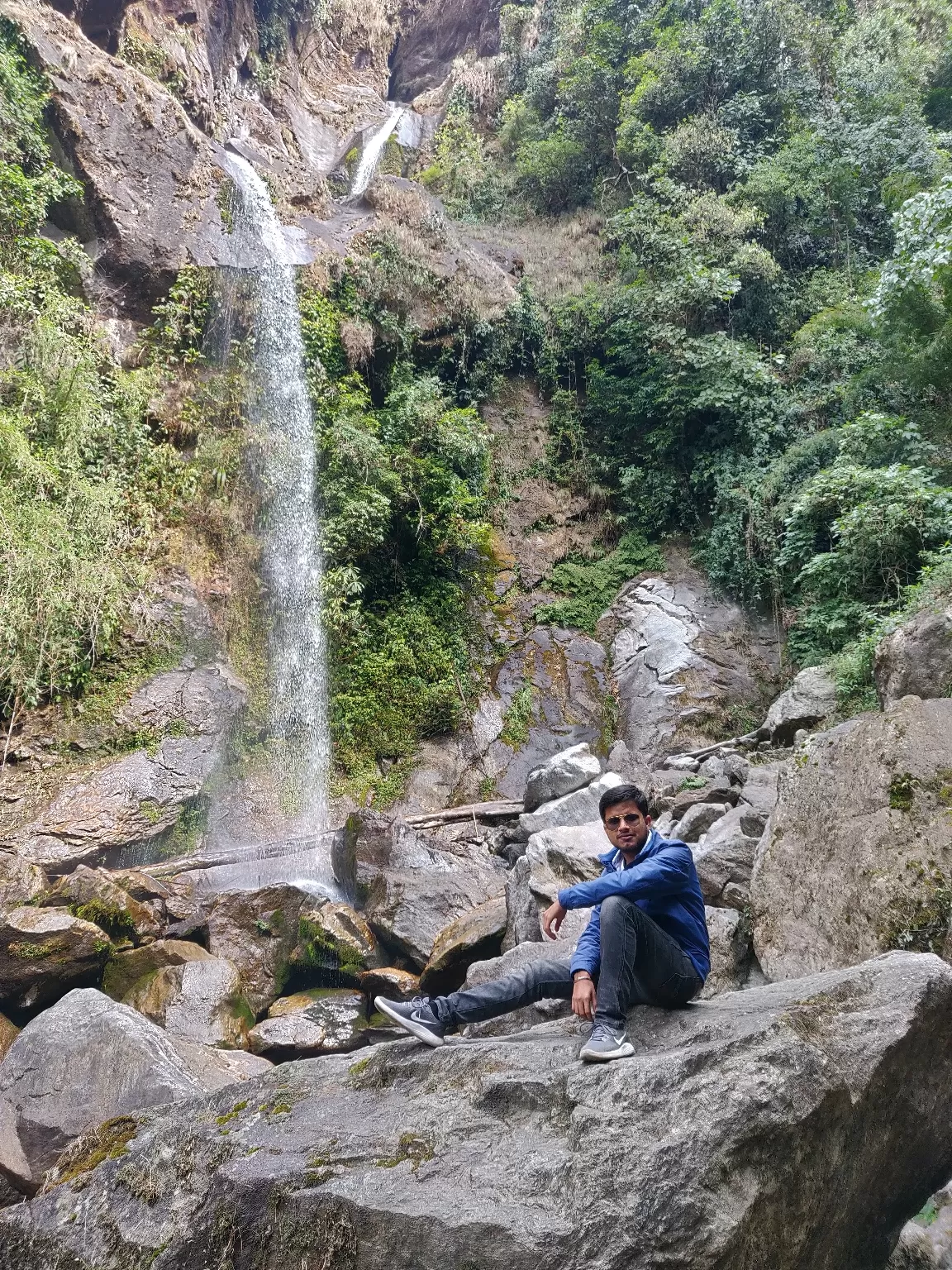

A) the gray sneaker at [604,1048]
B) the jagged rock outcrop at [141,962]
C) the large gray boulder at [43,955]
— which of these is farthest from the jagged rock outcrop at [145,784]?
the gray sneaker at [604,1048]

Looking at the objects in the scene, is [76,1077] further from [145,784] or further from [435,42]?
[435,42]

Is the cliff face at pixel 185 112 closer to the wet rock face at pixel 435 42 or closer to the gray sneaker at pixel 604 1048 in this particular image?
the wet rock face at pixel 435 42

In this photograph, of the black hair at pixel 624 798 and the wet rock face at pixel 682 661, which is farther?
the wet rock face at pixel 682 661

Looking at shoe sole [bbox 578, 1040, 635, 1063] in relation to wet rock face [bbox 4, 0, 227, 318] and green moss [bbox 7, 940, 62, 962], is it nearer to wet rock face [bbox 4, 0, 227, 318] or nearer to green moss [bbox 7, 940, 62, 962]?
green moss [bbox 7, 940, 62, 962]

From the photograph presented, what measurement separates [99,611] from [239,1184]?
929 centimetres

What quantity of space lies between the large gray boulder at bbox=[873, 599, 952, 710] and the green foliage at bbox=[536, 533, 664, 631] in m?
7.77

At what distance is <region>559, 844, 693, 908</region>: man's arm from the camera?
2.83m

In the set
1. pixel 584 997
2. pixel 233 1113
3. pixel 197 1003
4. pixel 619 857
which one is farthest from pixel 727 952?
pixel 197 1003

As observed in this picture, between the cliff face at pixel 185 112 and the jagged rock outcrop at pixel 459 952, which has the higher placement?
the cliff face at pixel 185 112

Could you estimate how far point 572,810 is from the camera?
8.84m

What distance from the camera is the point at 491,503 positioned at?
51.2 ft

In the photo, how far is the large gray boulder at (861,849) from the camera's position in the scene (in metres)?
3.53

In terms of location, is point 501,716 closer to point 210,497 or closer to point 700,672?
point 700,672

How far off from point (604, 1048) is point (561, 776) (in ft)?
24.1
